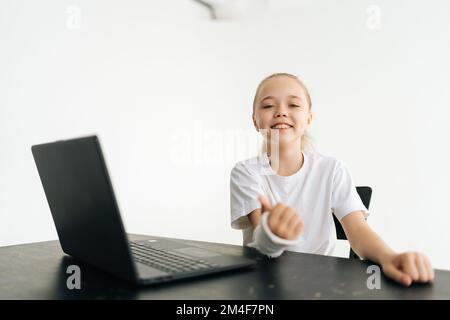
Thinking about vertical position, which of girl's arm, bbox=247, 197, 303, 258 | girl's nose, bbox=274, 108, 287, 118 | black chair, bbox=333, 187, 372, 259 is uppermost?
girl's nose, bbox=274, 108, 287, 118

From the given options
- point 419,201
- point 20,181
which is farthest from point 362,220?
point 419,201

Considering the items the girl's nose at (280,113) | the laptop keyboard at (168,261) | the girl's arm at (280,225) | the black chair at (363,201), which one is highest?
the girl's nose at (280,113)

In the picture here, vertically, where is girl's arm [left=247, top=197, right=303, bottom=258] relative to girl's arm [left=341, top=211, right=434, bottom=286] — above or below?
above

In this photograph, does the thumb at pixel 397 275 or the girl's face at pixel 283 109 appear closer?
the thumb at pixel 397 275

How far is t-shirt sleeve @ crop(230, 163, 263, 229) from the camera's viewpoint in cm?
122

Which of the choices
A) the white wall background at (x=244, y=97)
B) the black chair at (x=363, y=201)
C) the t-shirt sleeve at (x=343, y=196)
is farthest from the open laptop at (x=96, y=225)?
the white wall background at (x=244, y=97)

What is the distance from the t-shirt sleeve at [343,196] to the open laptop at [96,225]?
0.51 m

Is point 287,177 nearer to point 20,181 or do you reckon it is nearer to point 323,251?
point 323,251

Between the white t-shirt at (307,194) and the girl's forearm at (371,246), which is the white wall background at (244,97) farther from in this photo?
the girl's forearm at (371,246)

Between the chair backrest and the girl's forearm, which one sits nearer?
the girl's forearm

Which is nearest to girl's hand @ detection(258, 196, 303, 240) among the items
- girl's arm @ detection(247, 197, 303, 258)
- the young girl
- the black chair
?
girl's arm @ detection(247, 197, 303, 258)

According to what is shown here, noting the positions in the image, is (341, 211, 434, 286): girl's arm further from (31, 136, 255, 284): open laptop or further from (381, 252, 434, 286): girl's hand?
(31, 136, 255, 284): open laptop

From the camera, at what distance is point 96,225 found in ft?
2.17

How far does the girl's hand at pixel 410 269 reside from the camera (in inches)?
26.1
